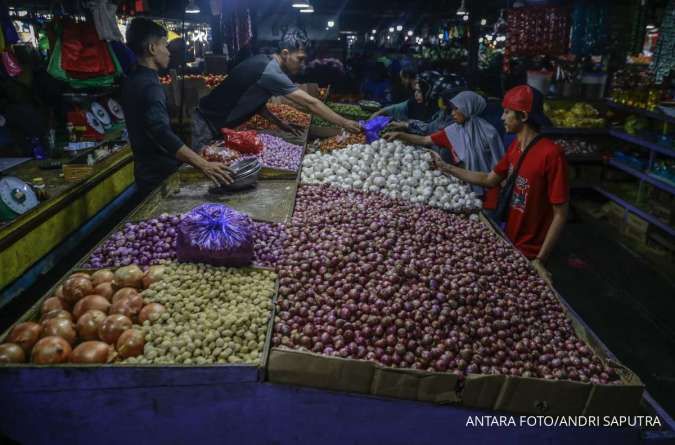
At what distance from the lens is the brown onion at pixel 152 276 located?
263 centimetres

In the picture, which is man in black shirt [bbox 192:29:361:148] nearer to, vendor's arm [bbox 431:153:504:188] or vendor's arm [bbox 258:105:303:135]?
vendor's arm [bbox 258:105:303:135]

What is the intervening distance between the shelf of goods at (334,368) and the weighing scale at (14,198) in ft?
8.11

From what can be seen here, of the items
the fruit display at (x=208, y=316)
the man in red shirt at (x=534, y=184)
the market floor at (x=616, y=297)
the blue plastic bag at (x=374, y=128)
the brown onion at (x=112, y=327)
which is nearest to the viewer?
the fruit display at (x=208, y=316)

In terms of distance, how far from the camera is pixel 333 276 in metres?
2.71

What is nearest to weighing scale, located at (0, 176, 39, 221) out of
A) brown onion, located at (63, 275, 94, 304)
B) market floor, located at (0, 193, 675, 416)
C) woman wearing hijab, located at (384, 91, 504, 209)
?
market floor, located at (0, 193, 675, 416)

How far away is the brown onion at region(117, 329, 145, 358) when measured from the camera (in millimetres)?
2119

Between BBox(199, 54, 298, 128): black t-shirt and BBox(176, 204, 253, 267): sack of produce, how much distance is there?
2622 millimetres

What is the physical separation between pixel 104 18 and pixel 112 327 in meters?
5.50

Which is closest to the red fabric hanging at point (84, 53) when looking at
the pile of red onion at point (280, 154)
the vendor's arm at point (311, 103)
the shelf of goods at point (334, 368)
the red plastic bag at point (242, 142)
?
the pile of red onion at point (280, 154)

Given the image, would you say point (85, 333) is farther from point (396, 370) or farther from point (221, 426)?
point (396, 370)

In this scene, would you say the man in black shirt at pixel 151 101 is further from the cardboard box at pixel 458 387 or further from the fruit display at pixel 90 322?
the cardboard box at pixel 458 387

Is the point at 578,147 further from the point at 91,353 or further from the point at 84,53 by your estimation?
the point at 91,353

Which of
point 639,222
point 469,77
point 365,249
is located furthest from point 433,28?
point 365,249

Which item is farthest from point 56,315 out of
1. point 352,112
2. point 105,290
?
point 352,112
